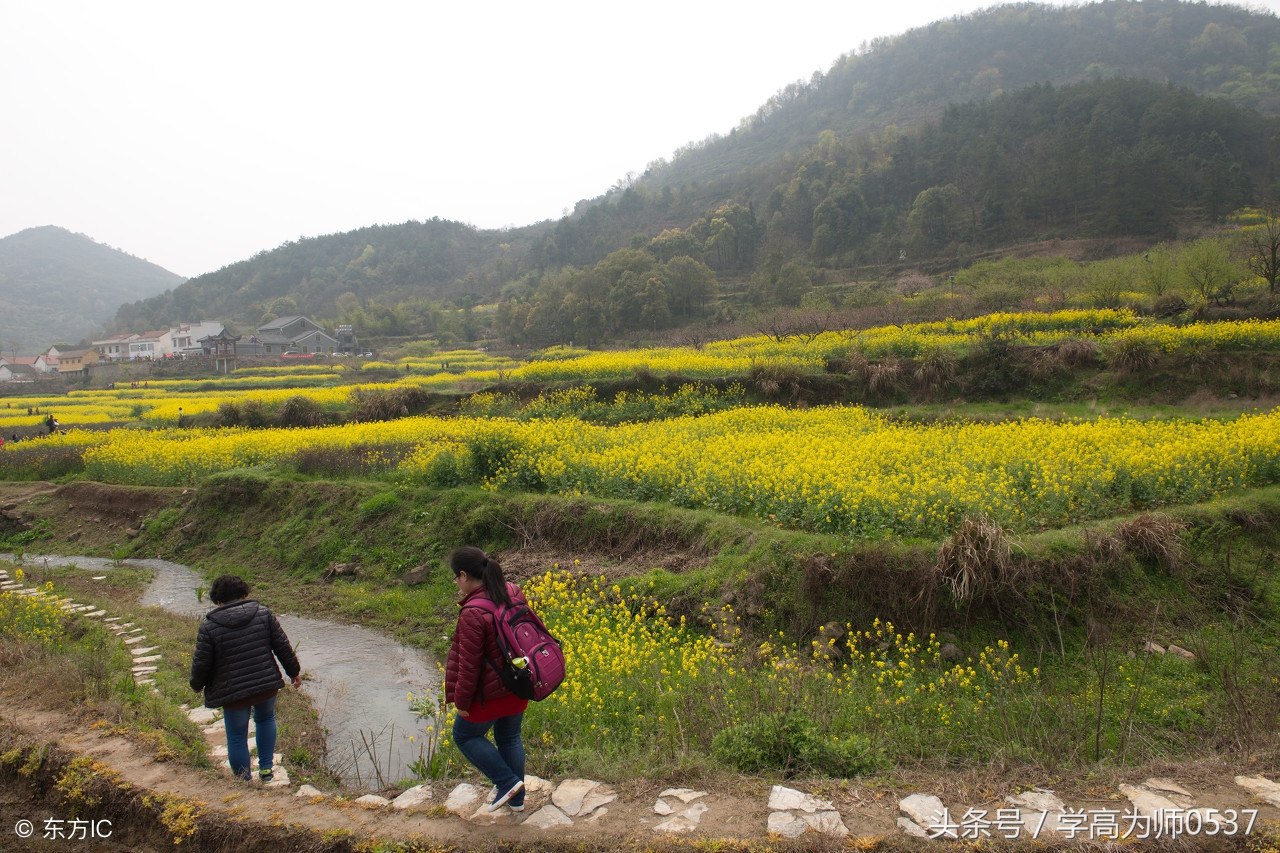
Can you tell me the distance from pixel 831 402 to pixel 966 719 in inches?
504

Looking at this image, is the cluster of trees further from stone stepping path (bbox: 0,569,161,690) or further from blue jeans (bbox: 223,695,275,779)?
blue jeans (bbox: 223,695,275,779)

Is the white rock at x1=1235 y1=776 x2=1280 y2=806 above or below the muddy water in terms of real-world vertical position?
above

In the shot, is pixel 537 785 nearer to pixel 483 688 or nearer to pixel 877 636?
pixel 483 688

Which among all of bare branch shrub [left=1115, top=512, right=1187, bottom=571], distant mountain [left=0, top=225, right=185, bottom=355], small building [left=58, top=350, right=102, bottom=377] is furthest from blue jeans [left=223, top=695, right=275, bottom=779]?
distant mountain [left=0, top=225, right=185, bottom=355]

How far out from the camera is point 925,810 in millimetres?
3752

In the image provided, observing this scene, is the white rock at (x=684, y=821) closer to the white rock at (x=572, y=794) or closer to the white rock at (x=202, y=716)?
the white rock at (x=572, y=794)

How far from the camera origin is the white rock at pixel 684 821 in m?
3.76

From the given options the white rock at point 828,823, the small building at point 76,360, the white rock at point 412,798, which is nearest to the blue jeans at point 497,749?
the white rock at point 412,798

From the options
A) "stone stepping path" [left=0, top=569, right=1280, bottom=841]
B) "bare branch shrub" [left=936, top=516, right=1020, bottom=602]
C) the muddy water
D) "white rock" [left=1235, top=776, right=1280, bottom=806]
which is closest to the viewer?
"stone stepping path" [left=0, top=569, right=1280, bottom=841]

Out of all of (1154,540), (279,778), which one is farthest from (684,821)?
(1154,540)

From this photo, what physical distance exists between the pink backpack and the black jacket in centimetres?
201

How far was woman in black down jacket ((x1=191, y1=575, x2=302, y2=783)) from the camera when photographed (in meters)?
4.69

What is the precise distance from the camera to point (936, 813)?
12.2 ft

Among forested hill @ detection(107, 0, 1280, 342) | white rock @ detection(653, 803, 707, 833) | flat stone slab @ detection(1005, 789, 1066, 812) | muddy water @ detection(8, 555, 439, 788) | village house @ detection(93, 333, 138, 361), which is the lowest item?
muddy water @ detection(8, 555, 439, 788)
